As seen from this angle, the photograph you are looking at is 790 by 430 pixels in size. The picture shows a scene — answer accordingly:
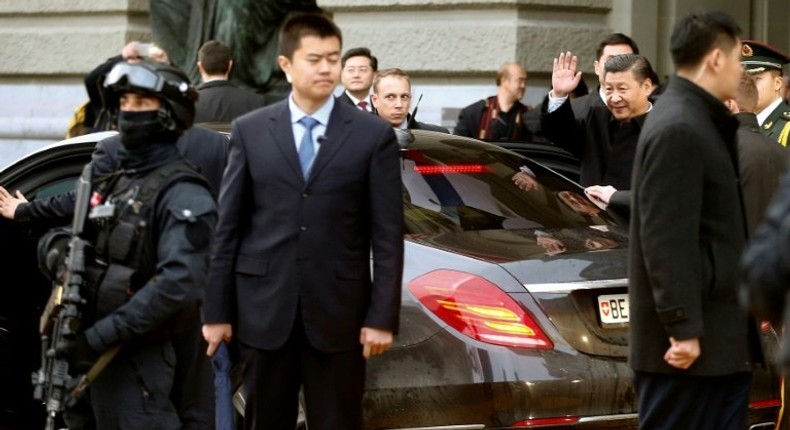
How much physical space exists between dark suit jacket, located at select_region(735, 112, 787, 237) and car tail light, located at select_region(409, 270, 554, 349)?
95 centimetres

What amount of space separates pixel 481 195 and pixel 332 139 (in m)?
1.49

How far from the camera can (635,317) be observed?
17.5ft

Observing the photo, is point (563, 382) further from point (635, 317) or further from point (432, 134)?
point (432, 134)

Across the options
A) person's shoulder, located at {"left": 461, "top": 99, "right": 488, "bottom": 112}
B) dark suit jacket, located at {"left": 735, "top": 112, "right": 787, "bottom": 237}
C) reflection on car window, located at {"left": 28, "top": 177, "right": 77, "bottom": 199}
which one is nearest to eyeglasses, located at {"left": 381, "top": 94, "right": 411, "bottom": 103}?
reflection on car window, located at {"left": 28, "top": 177, "right": 77, "bottom": 199}

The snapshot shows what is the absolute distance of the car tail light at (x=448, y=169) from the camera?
23.6 ft

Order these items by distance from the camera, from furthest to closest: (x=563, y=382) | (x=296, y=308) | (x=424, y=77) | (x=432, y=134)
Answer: (x=424, y=77) < (x=432, y=134) < (x=563, y=382) < (x=296, y=308)

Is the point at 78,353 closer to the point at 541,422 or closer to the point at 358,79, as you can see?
the point at 541,422

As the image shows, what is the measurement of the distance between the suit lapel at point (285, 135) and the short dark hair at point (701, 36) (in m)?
1.28

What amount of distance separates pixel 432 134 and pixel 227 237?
6.68ft

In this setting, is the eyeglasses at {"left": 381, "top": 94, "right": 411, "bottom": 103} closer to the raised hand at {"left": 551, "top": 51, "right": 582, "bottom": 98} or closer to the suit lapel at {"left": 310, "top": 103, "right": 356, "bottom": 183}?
the raised hand at {"left": 551, "top": 51, "right": 582, "bottom": 98}

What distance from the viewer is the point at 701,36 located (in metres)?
5.20

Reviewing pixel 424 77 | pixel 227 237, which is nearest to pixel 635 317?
pixel 227 237

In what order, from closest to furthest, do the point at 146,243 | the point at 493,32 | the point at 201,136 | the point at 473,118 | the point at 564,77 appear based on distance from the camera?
the point at 146,243 < the point at 201,136 < the point at 564,77 < the point at 473,118 < the point at 493,32

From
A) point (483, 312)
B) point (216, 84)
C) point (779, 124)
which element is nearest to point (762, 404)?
point (483, 312)
